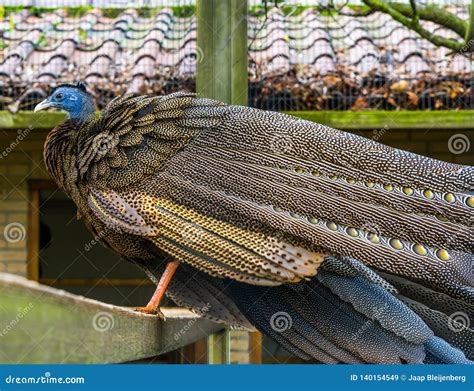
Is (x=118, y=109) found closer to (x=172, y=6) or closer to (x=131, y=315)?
(x=131, y=315)

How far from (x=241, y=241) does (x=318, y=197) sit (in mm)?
218

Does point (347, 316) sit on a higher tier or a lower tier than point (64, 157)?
lower

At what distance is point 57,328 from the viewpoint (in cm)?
154

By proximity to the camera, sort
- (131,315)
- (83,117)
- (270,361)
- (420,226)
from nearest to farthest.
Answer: (131,315), (420,226), (83,117), (270,361)

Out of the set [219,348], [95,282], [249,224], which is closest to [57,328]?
[249,224]

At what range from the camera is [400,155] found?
2207 mm

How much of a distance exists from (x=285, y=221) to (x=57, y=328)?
30.0 inches

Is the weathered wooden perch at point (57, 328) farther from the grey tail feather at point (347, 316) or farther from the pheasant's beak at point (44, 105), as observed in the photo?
the pheasant's beak at point (44, 105)

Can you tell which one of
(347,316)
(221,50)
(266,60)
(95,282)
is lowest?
(95,282)

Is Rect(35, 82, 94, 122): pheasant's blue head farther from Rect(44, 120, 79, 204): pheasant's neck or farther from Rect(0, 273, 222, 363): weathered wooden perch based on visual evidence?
Rect(0, 273, 222, 363): weathered wooden perch

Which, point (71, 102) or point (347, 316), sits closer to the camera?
point (347, 316)

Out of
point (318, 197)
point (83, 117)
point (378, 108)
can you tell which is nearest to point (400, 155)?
point (318, 197)

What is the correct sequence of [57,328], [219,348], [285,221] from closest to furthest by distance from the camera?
1. [57,328]
2. [285,221]
3. [219,348]

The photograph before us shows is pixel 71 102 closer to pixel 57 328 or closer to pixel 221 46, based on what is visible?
pixel 221 46
